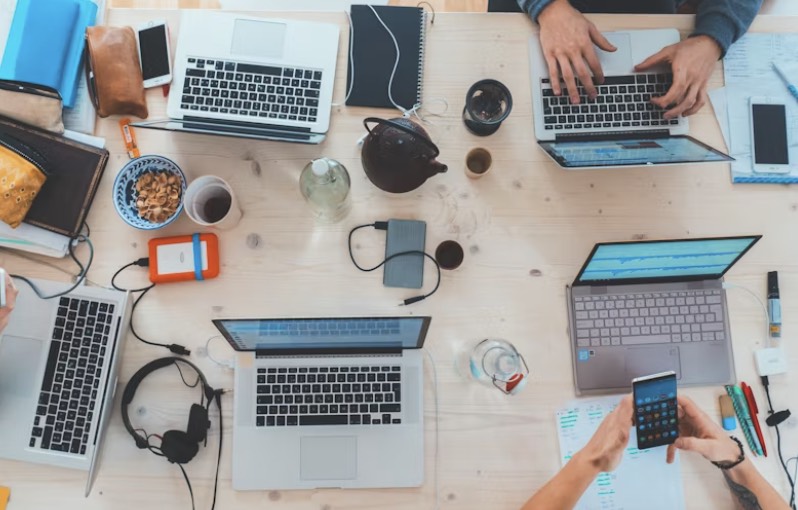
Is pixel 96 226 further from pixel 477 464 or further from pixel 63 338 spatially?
pixel 477 464

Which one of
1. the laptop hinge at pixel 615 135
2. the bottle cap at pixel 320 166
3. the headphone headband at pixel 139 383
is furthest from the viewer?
the laptop hinge at pixel 615 135

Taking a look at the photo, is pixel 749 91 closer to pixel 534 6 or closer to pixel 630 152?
pixel 630 152

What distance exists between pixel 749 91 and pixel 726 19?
0.17 meters

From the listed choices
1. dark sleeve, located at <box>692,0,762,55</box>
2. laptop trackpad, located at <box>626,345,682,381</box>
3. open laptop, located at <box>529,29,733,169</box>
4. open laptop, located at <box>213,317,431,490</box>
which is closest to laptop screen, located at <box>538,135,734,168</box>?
open laptop, located at <box>529,29,733,169</box>

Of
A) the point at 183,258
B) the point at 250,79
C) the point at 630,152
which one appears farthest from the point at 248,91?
the point at 630,152

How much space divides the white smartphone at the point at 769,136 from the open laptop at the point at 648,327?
0.91ft

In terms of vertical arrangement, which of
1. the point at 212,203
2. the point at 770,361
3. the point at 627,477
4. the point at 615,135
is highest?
the point at 615,135

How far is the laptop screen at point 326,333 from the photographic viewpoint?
0.91 metres

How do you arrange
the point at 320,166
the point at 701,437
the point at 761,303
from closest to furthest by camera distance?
the point at 320,166
the point at 701,437
the point at 761,303

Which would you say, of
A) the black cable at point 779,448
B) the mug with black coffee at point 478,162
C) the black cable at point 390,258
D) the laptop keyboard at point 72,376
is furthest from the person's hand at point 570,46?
the laptop keyboard at point 72,376

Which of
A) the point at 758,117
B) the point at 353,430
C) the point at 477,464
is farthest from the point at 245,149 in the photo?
the point at 758,117

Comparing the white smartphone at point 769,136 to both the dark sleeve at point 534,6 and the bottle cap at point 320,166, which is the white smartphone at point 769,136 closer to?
the dark sleeve at point 534,6

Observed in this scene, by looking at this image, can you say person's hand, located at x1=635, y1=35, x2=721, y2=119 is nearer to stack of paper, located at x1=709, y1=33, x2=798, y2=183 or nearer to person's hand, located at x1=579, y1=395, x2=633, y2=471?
stack of paper, located at x1=709, y1=33, x2=798, y2=183

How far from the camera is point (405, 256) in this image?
110 cm
